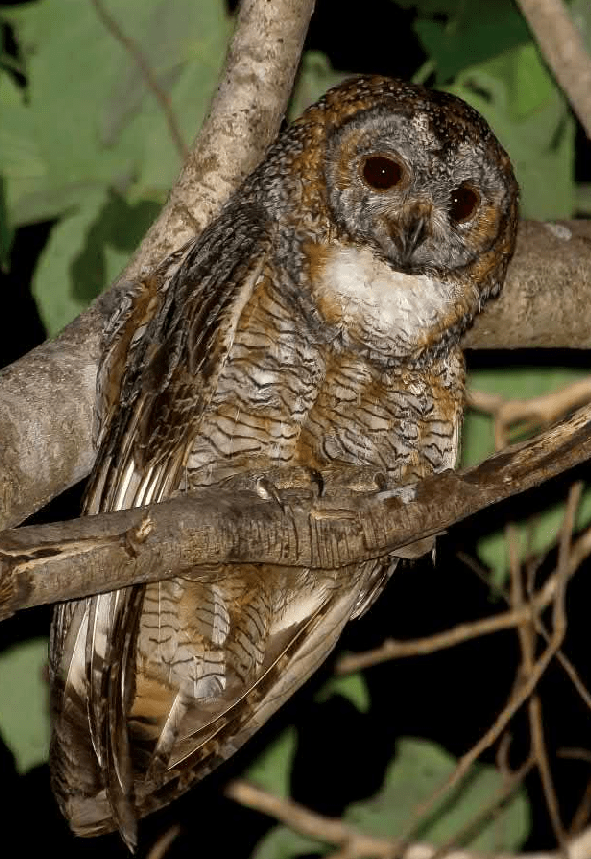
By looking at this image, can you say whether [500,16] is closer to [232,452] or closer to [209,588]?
[232,452]

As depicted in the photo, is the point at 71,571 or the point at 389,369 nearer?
the point at 71,571

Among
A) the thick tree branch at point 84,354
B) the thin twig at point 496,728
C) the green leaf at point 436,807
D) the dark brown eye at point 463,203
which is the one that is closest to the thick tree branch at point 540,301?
the thick tree branch at point 84,354

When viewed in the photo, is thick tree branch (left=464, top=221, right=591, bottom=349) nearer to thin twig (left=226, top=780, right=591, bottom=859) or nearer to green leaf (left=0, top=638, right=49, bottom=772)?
thin twig (left=226, top=780, right=591, bottom=859)

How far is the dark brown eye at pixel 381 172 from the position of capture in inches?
92.9

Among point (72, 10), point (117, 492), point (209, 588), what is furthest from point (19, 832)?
point (72, 10)

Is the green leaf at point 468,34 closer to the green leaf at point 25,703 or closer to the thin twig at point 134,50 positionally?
the thin twig at point 134,50

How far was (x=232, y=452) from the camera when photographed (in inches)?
87.0

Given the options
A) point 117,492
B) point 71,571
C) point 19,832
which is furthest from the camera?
point 19,832

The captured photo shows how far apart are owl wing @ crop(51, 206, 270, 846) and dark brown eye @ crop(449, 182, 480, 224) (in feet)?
1.36

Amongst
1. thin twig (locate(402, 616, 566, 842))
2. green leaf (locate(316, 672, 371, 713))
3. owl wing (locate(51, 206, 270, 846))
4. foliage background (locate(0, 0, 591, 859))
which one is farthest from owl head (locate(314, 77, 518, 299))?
green leaf (locate(316, 672, 371, 713))

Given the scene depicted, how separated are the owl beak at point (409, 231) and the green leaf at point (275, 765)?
1126mm

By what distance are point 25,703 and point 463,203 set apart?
1.35 meters

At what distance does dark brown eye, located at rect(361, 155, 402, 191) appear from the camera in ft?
7.74

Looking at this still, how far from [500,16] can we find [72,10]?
33.8 inches
